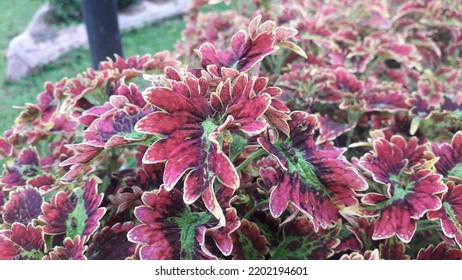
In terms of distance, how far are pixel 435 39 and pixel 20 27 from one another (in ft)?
9.83

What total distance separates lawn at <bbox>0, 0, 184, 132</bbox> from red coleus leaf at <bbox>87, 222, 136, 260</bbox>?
190 cm

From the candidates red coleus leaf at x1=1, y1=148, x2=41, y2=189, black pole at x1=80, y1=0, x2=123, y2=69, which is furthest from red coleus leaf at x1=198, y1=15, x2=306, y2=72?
black pole at x1=80, y1=0, x2=123, y2=69

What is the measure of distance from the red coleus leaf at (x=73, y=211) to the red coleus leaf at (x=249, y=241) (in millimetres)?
218

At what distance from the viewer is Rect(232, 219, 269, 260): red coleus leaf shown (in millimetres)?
841

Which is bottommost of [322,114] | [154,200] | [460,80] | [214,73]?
[460,80]

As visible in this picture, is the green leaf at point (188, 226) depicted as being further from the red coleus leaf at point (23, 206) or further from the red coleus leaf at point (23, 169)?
the red coleus leaf at point (23, 169)

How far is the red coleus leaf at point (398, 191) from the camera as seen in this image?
2.59 ft

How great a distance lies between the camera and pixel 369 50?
1426mm

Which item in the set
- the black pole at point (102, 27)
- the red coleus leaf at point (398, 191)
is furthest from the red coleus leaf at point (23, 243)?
the black pole at point (102, 27)

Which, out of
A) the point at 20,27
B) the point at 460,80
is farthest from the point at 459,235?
the point at 20,27

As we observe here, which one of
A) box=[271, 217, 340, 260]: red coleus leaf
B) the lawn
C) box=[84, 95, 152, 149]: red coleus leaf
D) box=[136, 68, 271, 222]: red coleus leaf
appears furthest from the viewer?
the lawn

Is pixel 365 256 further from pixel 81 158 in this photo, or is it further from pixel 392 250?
pixel 81 158

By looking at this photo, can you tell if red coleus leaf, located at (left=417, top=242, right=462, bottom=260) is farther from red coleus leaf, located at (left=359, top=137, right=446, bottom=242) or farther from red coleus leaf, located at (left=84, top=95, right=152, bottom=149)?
red coleus leaf, located at (left=84, top=95, right=152, bottom=149)

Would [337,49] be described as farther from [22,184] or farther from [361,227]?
[22,184]
